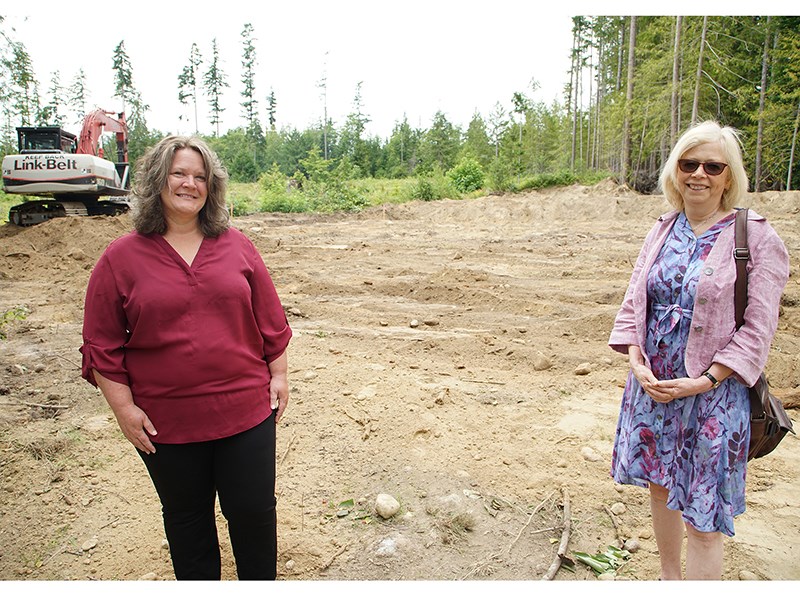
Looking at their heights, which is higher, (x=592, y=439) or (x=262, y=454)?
(x=262, y=454)

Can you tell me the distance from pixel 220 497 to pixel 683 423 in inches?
63.0

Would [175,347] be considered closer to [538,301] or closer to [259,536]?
[259,536]

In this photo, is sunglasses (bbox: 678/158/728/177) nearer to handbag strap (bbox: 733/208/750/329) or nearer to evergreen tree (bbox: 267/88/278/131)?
handbag strap (bbox: 733/208/750/329)

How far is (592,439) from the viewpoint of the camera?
3814 mm

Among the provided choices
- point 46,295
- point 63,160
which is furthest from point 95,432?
point 63,160

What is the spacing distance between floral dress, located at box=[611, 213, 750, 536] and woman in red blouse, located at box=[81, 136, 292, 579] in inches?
52.3

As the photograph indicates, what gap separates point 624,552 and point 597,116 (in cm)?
3827

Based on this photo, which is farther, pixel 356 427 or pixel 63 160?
pixel 63 160

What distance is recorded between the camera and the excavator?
11.6 meters

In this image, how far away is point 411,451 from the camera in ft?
11.7

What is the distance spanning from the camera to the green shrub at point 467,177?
92.2 ft

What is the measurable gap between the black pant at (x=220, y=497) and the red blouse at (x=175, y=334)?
0.23ft

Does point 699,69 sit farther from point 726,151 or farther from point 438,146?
point 438,146

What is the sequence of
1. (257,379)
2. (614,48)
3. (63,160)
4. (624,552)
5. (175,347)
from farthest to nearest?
(614,48) → (63,160) → (624,552) → (257,379) → (175,347)
